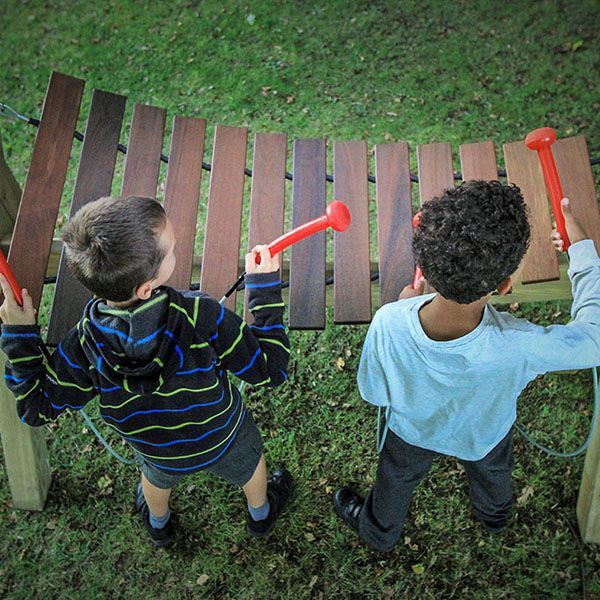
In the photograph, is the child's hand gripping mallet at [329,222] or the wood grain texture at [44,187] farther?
the wood grain texture at [44,187]

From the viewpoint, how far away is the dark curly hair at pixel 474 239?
1.78m

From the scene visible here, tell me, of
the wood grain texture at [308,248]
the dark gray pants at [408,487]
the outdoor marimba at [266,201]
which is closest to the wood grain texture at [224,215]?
the outdoor marimba at [266,201]

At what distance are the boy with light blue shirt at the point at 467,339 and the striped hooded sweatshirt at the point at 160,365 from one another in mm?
367

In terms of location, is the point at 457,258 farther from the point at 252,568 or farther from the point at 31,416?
the point at 252,568

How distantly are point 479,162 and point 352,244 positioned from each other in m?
0.63

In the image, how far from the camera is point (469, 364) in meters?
1.92

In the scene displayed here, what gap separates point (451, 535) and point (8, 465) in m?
1.94

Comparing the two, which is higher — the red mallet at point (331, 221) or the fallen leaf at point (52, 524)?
the red mallet at point (331, 221)

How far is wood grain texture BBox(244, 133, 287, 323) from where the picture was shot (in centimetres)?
264

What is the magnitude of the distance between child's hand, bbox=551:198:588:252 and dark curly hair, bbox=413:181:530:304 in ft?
1.73

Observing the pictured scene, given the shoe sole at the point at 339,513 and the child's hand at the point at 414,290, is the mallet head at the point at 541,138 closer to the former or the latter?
the child's hand at the point at 414,290

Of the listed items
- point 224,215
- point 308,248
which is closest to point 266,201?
point 224,215

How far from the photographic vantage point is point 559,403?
11.0 ft

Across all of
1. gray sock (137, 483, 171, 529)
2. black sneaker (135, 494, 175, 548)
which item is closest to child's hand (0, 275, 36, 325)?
gray sock (137, 483, 171, 529)
